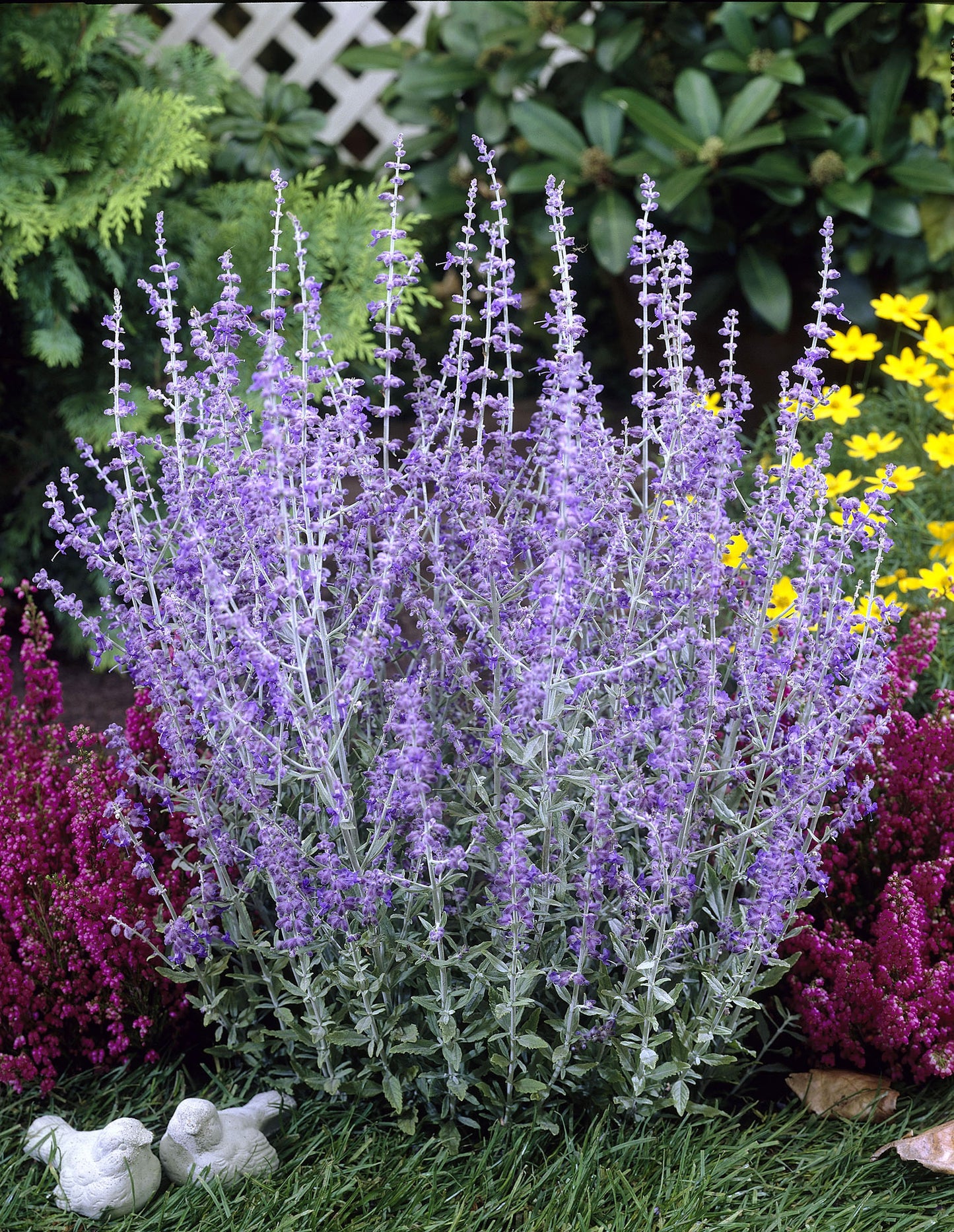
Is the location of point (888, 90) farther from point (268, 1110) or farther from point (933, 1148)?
point (268, 1110)

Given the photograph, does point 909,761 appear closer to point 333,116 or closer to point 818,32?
point 818,32

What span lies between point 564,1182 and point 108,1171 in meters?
0.65

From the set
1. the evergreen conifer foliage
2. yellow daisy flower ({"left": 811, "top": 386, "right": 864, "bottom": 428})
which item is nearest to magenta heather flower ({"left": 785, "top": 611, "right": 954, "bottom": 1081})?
yellow daisy flower ({"left": 811, "top": 386, "right": 864, "bottom": 428})

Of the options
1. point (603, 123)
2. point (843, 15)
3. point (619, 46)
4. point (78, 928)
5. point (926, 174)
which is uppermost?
point (619, 46)

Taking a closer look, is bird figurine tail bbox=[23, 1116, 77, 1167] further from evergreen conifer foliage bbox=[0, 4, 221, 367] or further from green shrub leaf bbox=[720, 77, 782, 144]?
green shrub leaf bbox=[720, 77, 782, 144]

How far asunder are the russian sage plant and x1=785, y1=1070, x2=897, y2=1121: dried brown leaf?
21 cm

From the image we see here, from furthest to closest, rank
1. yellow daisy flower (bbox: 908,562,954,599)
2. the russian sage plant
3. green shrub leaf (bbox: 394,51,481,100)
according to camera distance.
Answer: green shrub leaf (bbox: 394,51,481,100) → yellow daisy flower (bbox: 908,562,954,599) → the russian sage plant

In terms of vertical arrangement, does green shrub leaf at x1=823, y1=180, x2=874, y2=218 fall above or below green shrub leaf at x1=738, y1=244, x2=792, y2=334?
above

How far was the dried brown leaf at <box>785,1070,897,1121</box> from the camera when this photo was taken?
1.89 meters

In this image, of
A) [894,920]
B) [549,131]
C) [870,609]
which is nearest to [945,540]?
[870,609]

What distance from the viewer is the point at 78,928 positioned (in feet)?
6.28

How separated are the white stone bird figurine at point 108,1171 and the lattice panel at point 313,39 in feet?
14.0

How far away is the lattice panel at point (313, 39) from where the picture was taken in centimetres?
512

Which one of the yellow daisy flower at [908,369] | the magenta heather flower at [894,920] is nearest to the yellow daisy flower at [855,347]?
the yellow daisy flower at [908,369]
